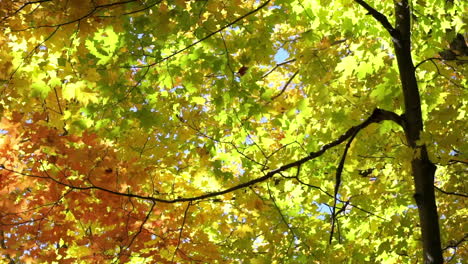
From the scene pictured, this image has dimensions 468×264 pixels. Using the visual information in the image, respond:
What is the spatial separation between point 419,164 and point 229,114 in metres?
1.82

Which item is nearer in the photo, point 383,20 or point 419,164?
point 419,164

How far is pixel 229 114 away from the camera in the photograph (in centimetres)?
425

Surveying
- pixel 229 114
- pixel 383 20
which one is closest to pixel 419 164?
pixel 383 20

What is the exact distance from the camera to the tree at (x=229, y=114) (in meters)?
3.45

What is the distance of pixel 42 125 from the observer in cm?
459

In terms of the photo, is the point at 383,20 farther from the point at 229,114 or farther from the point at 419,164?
the point at 229,114

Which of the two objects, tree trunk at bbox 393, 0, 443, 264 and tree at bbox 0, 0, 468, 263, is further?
tree at bbox 0, 0, 468, 263

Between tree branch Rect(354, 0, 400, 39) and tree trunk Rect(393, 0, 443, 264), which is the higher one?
tree branch Rect(354, 0, 400, 39)

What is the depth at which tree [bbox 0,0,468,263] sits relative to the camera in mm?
3449

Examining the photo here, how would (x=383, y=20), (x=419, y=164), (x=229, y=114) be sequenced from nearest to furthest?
(x=419, y=164)
(x=383, y=20)
(x=229, y=114)

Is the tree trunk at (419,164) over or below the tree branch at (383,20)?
below

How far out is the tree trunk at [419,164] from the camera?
318 cm

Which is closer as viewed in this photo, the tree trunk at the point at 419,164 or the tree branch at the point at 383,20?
the tree trunk at the point at 419,164

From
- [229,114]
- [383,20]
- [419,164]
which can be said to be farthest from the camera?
[229,114]
